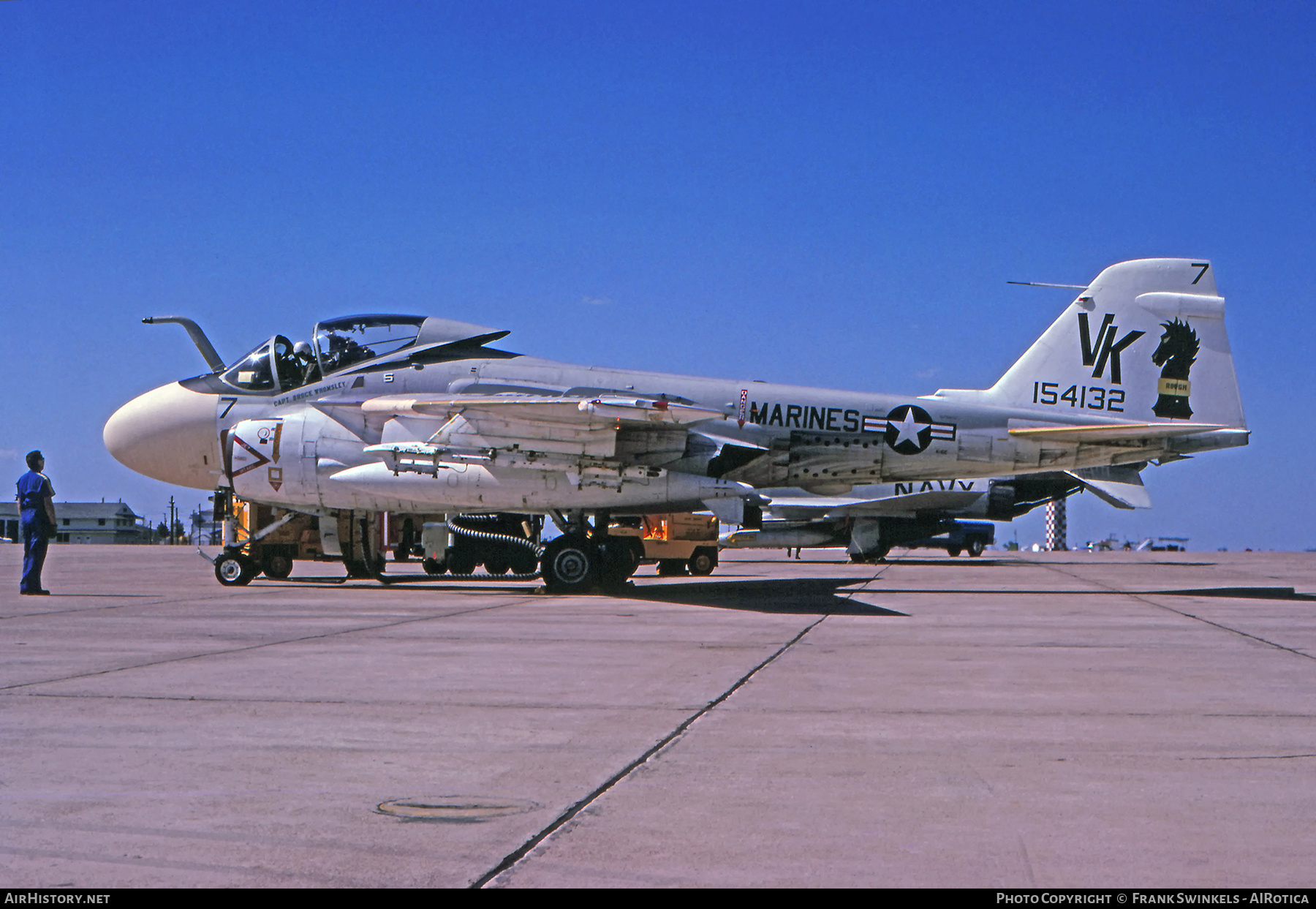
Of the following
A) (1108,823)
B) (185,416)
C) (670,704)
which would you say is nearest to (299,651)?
(670,704)

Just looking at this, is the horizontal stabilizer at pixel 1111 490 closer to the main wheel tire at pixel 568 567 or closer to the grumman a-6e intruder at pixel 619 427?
the grumman a-6e intruder at pixel 619 427

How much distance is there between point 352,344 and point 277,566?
440 centimetres

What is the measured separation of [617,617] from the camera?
11.3 m

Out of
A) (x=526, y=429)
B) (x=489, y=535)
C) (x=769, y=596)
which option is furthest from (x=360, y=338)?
(x=769, y=596)

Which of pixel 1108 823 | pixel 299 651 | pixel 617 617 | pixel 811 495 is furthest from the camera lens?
pixel 811 495

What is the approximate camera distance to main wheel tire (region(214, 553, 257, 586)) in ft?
53.2

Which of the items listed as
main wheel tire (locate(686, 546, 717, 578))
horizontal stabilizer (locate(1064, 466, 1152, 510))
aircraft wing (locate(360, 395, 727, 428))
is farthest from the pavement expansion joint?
horizontal stabilizer (locate(1064, 466, 1152, 510))

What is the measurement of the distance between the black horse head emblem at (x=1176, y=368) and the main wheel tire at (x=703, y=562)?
32.4ft

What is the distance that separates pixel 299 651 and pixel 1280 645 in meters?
7.71

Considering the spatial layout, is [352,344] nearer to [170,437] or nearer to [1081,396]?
[170,437]

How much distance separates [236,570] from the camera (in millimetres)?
16203

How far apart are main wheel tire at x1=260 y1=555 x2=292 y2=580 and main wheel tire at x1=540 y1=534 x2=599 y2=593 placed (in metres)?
5.14
